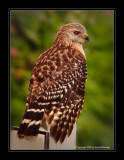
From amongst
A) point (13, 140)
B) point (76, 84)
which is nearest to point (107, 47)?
point (76, 84)

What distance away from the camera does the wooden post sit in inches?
148

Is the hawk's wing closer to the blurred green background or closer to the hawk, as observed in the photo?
the hawk

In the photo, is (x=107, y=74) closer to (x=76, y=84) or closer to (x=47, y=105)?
(x=76, y=84)

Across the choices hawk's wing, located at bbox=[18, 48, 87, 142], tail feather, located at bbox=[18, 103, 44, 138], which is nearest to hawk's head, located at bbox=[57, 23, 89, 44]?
hawk's wing, located at bbox=[18, 48, 87, 142]

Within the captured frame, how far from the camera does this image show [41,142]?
378 centimetres

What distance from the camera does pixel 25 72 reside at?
398cm

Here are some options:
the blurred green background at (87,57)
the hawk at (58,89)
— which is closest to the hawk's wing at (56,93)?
the hawk at (58,89)

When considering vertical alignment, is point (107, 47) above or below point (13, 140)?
above

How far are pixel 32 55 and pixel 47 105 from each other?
50cm

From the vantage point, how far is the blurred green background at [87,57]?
13.1ft

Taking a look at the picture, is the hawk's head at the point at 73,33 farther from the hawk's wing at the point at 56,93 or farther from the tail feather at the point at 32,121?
the tail feather at the point at 32,121

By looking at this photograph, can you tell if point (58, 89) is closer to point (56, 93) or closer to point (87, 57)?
point (56, 93)

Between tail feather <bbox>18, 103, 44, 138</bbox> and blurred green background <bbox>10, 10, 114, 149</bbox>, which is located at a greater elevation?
blurred green background <bbox>10, 10, 114, 149</bbox>

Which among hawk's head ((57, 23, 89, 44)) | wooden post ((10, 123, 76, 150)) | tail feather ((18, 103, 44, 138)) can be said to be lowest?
wooden post ((10, 123, 76, 150))
